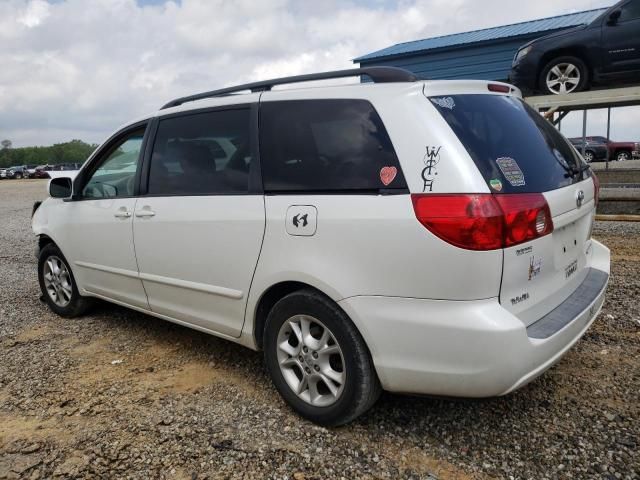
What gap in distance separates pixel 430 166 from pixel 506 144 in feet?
1.45

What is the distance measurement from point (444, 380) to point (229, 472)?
1.07 metres

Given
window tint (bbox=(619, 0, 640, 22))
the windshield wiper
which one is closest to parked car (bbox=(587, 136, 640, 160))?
window tint (bbox=(619, 0, 640, 22))

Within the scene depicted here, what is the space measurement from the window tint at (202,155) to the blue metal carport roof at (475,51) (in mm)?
13189

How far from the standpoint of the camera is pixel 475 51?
15508 millimetres

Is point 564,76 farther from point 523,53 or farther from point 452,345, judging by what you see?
point 452,345

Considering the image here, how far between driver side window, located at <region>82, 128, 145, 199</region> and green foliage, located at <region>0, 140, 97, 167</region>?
88.1m

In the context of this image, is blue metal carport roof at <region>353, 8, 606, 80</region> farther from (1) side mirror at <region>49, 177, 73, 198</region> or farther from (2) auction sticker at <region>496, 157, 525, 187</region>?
(2) auction sticker at <region>496, 157, 525, 187</region>

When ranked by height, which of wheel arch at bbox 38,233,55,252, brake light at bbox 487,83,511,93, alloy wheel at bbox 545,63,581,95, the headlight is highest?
the headlight

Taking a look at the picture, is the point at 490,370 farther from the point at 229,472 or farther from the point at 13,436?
the point at 13,436

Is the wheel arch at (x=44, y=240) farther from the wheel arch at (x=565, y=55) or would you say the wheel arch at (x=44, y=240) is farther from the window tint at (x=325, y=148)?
the wheel arch at (x=565, y=55)

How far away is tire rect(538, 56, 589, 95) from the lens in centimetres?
852

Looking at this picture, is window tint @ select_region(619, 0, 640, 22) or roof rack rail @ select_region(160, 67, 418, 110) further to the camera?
window tint @ select_region(619, 0, 640, 22)

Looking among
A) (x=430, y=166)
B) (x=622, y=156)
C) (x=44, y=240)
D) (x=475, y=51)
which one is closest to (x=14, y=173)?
(x=475, y=51)

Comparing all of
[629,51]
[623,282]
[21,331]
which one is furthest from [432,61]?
[21,331]
